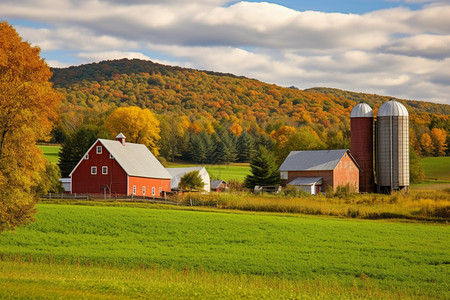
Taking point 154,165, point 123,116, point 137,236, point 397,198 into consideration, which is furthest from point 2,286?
point 123,116

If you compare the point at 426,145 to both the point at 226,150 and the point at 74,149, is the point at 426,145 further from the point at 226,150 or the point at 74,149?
the point at 74,149

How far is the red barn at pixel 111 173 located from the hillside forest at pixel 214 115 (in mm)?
24423

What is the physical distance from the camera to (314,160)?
250 feet

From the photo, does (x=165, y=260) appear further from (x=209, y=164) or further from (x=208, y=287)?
(x=209, y=164)

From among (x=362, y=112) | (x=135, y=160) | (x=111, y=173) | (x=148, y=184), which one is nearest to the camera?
(x=111, y=173)

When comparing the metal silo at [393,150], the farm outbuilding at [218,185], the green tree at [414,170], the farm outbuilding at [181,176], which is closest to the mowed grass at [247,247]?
the metal silo at [393,150]

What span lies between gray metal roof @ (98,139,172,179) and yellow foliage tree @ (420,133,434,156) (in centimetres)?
8582

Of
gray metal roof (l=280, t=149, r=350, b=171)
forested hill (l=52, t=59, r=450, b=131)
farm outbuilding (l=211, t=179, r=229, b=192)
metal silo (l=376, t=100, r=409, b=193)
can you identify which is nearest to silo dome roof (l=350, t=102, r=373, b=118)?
metal silo (l=376, t=100, r=409, b=193)

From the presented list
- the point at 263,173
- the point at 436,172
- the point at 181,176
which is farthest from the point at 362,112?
the point at 436,172

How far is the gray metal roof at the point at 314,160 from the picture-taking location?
74375 millimetres

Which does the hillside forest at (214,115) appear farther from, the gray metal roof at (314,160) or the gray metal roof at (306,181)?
the gray metal roof at (306,181)

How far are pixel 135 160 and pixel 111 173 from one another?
377 centimetres

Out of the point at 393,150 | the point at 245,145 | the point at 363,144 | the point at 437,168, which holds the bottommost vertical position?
the point at 437,168

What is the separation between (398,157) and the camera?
75188mm
